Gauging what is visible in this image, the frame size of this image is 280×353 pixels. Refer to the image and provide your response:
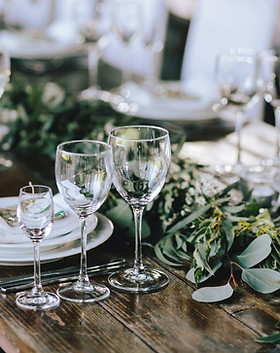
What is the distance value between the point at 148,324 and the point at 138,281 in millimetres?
129

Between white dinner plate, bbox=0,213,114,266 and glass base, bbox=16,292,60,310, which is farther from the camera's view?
white dinner plate, bbox=0,213,114,266

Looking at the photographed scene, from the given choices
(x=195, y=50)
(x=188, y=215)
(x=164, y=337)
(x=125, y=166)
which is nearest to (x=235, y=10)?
(x=195, y=50)

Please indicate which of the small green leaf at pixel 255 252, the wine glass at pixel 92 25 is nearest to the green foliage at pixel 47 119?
the wine glass at pixel 92 25

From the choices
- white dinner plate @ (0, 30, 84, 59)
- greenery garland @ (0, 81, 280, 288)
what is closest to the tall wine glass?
greenery garland @ (0, 81, 280, 288)

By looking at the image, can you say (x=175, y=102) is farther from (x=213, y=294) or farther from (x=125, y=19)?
(x=213, y=294)

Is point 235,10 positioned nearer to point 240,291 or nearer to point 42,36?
point 42,36

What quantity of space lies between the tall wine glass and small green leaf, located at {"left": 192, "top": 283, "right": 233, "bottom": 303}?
66cm

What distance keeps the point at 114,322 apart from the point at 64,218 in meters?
0.25

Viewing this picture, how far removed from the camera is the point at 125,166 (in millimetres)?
916

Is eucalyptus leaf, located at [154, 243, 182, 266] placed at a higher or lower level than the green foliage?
lower

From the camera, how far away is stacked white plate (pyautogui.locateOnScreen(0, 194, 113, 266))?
978 millimetres

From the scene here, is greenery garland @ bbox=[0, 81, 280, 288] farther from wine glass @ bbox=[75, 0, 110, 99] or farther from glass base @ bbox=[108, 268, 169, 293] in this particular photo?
wine glass @ bbox=[75, 0, 110, 99]

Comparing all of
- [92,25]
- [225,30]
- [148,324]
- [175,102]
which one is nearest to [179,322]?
[148,324]

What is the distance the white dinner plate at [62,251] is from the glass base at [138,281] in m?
0.07
